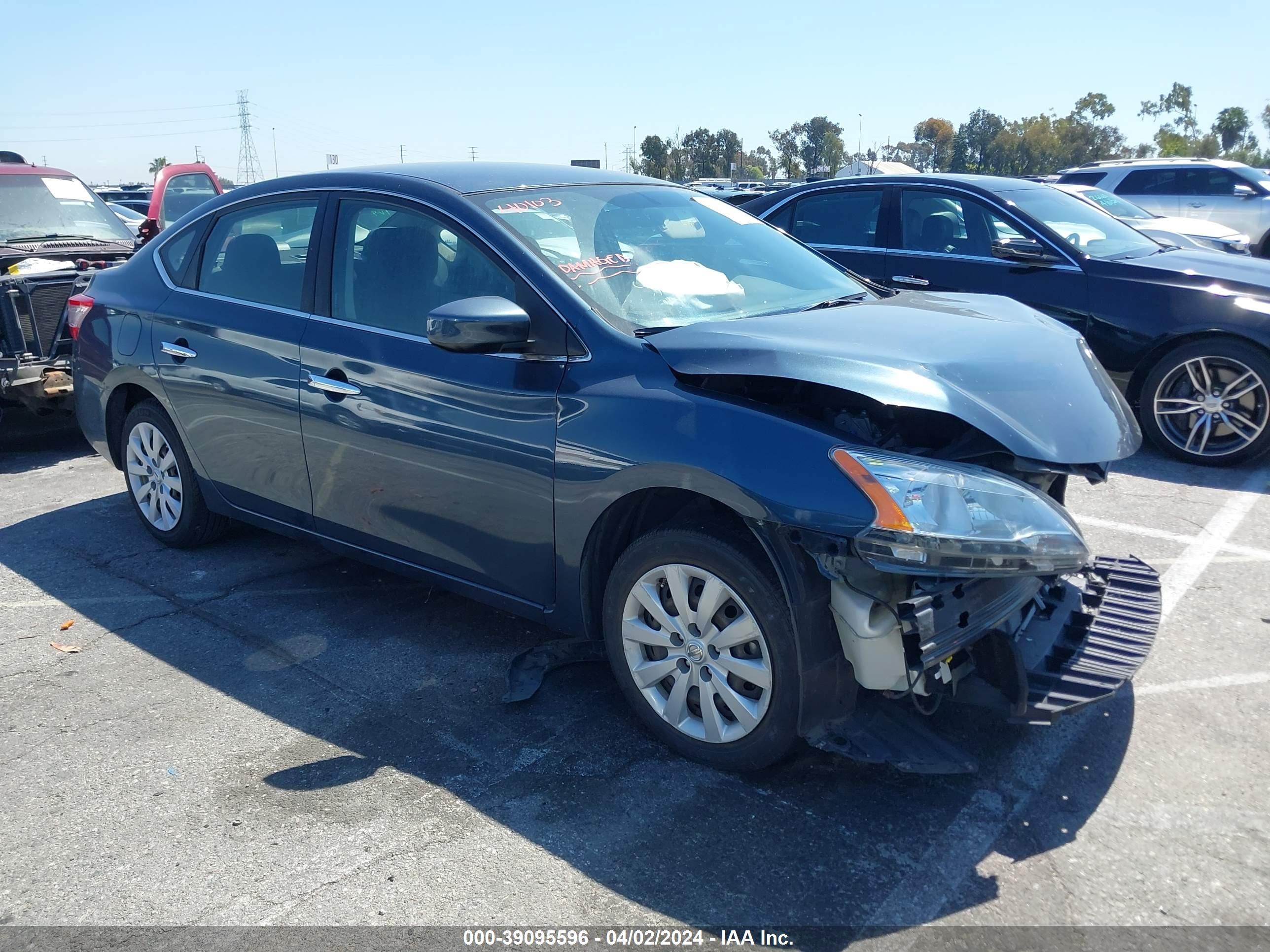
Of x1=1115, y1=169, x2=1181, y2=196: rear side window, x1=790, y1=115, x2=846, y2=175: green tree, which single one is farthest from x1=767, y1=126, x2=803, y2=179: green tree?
x1=1115, y1=169, x2=1181, y2=196: rear side window

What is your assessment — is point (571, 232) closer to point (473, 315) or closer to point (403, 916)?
point (473, 315)

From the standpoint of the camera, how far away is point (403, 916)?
2.64 metres

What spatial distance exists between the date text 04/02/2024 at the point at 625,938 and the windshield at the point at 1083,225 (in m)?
5.77

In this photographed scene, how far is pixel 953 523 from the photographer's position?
2764mm

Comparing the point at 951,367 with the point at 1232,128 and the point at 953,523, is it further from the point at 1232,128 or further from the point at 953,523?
the point at 1232,128

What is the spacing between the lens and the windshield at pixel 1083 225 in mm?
7070

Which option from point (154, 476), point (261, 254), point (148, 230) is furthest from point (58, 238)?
point (261, 254)

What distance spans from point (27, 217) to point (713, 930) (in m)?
8.22

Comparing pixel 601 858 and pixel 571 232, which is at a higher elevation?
pixel 571 232

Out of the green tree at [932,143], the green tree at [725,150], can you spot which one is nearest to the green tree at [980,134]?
the green tree at [932,143]

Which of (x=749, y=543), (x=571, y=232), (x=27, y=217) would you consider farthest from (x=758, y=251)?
(x=27, y=217)

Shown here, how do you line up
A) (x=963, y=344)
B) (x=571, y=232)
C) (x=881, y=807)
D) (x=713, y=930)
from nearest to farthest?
(x=713, y=930)
(x=881, y=807)
(x=963, y=344)
(x=571, y=232)

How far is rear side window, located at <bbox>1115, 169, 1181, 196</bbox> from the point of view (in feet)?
54.6

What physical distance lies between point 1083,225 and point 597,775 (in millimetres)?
5840
